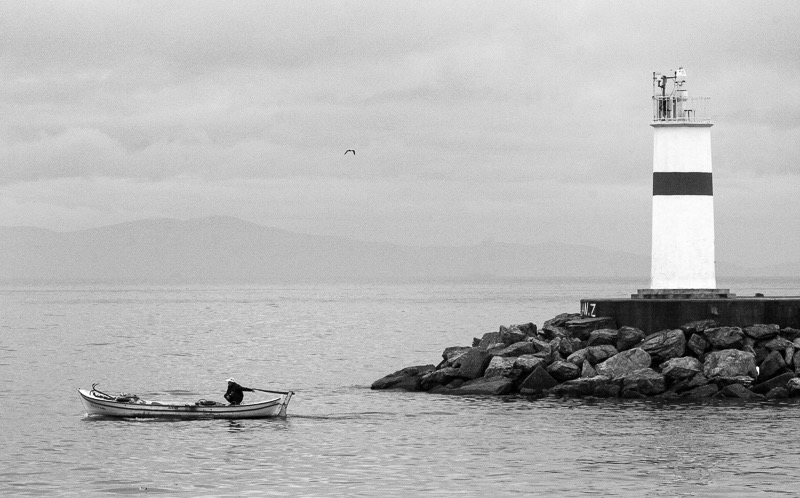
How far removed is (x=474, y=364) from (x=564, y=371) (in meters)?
3.50

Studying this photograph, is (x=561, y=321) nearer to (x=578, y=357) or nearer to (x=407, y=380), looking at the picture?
(x=578, y=357)

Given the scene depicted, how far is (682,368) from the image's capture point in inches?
1414

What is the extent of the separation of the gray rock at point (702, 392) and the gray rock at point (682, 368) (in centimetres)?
45

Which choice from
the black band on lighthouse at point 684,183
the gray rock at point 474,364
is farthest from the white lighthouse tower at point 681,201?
the gray rock at point 474,364

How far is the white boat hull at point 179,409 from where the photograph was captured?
34.6 metres

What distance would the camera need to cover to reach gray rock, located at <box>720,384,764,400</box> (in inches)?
1388

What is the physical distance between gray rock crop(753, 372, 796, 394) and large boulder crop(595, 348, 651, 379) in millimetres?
3347

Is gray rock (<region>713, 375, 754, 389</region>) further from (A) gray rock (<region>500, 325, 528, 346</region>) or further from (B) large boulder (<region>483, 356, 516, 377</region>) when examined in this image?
(A) gray rock (<region>500, 325, 528, 346</region>)

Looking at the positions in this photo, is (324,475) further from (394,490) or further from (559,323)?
(559,323)

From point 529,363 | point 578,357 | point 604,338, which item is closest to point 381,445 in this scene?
point 529,363

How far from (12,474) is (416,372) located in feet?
59.2

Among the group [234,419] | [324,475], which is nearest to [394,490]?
[324,475]

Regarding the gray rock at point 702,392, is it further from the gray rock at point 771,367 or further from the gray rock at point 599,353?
the gray rock at point 599,353

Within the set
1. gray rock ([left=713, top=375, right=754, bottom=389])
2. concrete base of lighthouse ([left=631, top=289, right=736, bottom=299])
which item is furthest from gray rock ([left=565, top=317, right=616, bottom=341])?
gray rock ([left=713, top=375, right=754, bottom=389])
